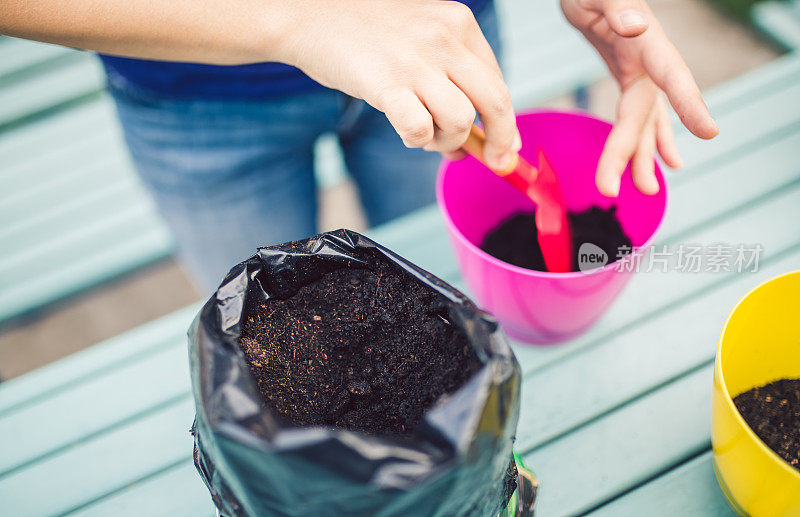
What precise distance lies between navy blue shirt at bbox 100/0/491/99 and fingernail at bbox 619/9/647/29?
0.78 feet

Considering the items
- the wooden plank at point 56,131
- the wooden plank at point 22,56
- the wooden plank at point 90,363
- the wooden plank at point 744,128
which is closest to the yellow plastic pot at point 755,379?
the wooden plank at point 744,128

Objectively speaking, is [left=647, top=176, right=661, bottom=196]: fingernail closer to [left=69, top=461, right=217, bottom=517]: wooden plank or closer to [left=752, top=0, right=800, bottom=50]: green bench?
[left=69, top=461, right=217, bottom=517]: wooden plank

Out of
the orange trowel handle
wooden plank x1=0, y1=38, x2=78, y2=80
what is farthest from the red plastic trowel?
wooden plank x1=0, y1=38, x2=78, y2=80

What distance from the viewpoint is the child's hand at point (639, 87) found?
2.02 ft

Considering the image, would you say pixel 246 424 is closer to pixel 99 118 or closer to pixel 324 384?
pixel 324 384

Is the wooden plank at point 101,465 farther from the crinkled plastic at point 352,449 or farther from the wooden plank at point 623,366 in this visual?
the wooden plank at point 623,366

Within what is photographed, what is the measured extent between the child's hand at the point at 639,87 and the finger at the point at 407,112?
0.83 ft

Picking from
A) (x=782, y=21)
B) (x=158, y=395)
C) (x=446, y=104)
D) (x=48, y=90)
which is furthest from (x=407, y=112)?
(x=782, y=21)

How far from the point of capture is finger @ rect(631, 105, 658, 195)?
0.66 metres

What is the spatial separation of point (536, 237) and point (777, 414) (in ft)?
1.09

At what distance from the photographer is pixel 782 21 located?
1.58 meters

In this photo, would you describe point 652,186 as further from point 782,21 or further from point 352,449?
point 782,21

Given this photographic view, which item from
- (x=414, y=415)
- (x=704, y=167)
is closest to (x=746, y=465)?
(x=414, y=415)

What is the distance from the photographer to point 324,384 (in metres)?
0.50
